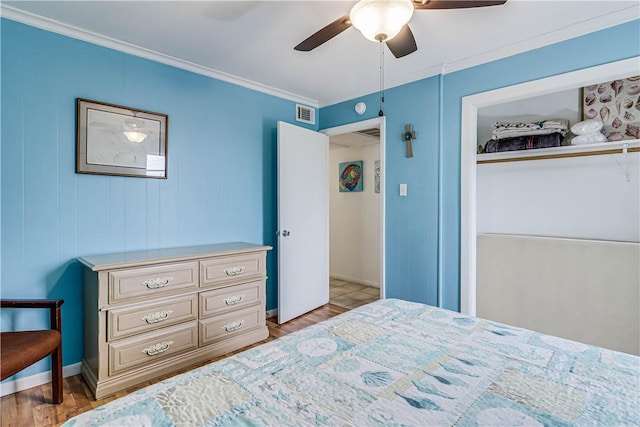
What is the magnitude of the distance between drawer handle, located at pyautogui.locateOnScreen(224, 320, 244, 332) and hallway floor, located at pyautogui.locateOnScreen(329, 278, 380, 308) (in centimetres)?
153

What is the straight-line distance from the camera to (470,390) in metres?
1.01

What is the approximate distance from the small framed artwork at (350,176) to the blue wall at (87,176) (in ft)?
7.21

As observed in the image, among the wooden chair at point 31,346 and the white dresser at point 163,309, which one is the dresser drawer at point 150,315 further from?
the wooden chair at point 31,346

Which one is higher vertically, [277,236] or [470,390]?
[277,236]

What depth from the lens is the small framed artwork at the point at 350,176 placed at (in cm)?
496

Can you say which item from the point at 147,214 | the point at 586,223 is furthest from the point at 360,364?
the point at 586,223

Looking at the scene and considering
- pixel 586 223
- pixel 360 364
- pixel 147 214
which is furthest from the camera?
pixel 586 223

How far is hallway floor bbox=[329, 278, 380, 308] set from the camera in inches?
157

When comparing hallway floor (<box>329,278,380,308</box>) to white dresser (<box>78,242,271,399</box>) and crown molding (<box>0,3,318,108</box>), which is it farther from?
crown molding (<box>0,3,318,108</box>)

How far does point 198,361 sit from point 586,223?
136 inches

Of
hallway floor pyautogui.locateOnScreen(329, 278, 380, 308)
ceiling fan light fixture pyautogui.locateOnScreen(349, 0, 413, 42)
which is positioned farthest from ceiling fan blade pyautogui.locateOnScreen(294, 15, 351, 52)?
hallway floor pyautogui.locateOnScreen(329, 278, 380, 308)

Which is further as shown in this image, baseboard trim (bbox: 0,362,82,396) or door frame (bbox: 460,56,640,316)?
door frame (bbox: 460,56,640,316)

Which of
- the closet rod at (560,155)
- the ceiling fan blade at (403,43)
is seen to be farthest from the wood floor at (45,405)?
the closet rod at (560,155)

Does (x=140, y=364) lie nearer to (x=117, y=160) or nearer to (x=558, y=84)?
(x=117, y=160)
